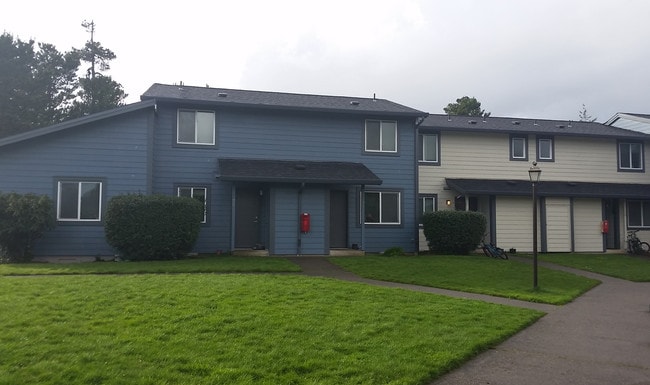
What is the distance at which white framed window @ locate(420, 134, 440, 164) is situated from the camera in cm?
2114

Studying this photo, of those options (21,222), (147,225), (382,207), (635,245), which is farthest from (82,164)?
(635,245)

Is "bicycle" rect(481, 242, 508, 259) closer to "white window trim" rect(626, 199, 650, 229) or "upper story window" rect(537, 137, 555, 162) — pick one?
"upper story window" rect(537, 137, 555, 162)

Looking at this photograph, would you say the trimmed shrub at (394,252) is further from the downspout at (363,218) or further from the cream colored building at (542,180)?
the cream colored building at (542,180)

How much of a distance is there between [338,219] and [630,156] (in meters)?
14.2

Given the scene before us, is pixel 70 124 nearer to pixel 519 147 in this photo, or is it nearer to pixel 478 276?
pixel 478 276

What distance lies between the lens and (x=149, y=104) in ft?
54.6

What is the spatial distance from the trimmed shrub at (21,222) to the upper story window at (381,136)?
10.9m

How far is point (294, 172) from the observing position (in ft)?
Answer: 56.9

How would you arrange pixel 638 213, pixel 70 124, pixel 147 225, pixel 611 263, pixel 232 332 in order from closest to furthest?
pixel 232 332 → pixel 147 225 → pixel 70 124 → pixel 611 263 → pixel 638 213

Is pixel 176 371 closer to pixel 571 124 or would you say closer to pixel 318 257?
pixel 318 257

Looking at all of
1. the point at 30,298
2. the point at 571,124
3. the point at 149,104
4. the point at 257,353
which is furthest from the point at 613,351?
the point at 571,124

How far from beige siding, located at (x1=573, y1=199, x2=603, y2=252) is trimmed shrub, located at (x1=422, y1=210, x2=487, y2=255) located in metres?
5.41

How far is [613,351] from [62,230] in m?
15.1

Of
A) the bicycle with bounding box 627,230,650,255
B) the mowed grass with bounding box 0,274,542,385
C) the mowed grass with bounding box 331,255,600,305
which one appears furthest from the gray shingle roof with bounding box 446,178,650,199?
the mowed grass with bounding box 0,274,542,385
